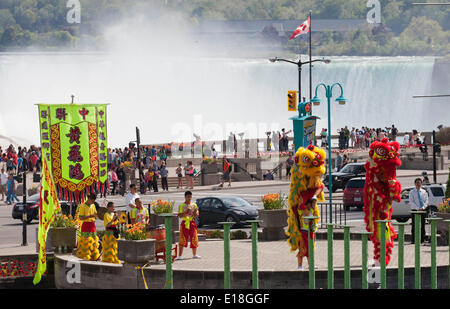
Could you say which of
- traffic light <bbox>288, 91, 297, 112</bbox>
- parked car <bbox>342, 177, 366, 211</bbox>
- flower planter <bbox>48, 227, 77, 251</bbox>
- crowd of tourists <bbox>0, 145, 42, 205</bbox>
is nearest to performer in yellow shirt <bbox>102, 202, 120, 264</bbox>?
flower planter <bbox>48, 227, 77, 251</bbox>

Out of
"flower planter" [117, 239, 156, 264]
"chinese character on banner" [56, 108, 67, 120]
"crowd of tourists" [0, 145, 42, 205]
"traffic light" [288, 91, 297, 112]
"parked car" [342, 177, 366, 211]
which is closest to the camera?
"flower planter" [117, 239, 156, 264]

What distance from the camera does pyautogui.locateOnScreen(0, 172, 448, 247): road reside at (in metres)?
27.9

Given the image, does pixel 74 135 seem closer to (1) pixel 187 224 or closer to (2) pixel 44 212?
(1) pixel 187 224

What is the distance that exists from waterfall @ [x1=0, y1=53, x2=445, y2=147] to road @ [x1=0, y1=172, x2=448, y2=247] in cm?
6257

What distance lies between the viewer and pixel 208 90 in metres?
119

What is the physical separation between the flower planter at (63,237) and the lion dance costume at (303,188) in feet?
16.9

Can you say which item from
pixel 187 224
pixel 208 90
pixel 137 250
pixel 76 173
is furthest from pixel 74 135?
pixel 208 90

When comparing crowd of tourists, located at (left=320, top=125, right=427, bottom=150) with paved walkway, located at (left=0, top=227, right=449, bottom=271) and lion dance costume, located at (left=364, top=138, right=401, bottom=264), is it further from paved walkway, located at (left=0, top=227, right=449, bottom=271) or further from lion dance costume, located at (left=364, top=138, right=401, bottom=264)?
lion dance costume, located at (left=364, top=138, right=401, bottom=264)

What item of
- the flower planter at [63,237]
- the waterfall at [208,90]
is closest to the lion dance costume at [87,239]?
the flower planter at [63,237]

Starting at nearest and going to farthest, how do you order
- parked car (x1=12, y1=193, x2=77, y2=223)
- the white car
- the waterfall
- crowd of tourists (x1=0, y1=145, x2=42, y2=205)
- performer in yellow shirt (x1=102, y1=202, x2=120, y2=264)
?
performer in yellow shirt (x1=102, y1=202, x2=120, y2=264) < the white car < parked car (x1=12, y1=193, x2=77, y2=223) < crowd of tourists (x1=0, y1=145, x2=42, y2=205) < the waterfall

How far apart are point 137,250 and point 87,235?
1.72 metres
